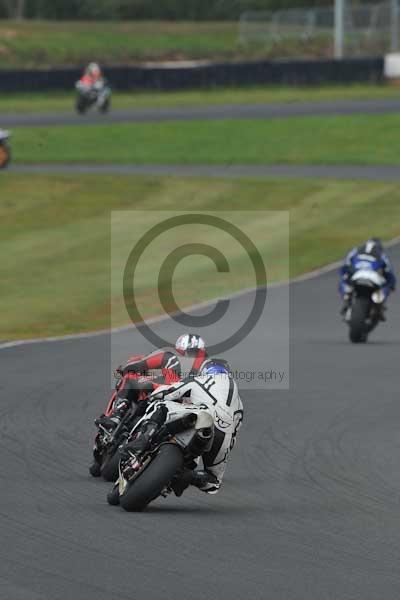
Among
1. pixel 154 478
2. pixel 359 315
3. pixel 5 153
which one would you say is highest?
pixel 154 478

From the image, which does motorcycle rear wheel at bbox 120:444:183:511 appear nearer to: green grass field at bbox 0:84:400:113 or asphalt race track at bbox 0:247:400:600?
asphalt race track at bbox 0:247:400:600

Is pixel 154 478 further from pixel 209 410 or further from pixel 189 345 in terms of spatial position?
pixel 189 345

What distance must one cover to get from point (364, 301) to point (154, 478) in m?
11.3

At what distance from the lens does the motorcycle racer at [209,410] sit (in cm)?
1077

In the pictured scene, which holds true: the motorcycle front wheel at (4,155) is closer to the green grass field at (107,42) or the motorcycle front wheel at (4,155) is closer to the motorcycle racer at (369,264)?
the motorcycle racer at (369,264)

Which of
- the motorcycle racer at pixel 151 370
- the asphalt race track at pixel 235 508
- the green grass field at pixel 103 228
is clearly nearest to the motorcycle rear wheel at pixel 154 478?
the asphalt race track at pixel 235 508

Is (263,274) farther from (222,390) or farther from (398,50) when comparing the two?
(398,50)

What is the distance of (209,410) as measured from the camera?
1075 cm

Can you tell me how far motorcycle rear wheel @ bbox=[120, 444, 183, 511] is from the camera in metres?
10.5

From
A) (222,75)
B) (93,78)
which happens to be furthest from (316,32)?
(93,78)

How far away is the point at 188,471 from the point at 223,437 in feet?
1.23

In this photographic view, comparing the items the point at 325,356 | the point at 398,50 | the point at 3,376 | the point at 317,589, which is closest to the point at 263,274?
the point at 325,356

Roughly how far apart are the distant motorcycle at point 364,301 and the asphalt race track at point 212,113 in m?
32.0

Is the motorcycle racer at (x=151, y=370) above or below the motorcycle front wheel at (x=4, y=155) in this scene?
above
